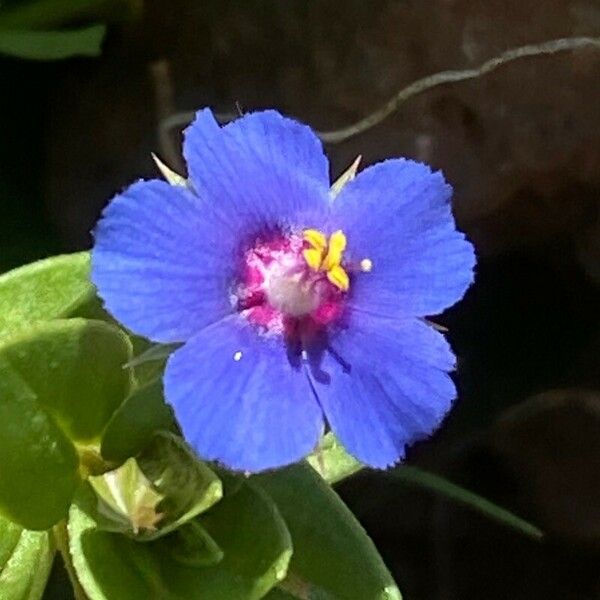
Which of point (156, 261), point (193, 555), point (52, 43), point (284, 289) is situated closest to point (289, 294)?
point (284, 289)

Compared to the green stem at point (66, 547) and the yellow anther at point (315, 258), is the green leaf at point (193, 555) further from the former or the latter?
the yellow anther at point (315, 258)

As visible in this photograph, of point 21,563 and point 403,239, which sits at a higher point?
point 403,239

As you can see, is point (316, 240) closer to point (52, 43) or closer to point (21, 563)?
point (21, 563)

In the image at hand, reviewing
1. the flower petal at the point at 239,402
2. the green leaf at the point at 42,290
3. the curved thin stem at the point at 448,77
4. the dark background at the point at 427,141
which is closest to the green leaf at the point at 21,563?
the green leaf at the point at 42,290

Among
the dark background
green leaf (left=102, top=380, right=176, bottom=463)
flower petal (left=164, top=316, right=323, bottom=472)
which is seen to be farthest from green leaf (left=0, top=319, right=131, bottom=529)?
the dark background

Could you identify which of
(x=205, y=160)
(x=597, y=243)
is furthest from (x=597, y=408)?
(x=205, y=160)

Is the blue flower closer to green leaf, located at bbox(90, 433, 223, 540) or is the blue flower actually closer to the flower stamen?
the flower stamen
